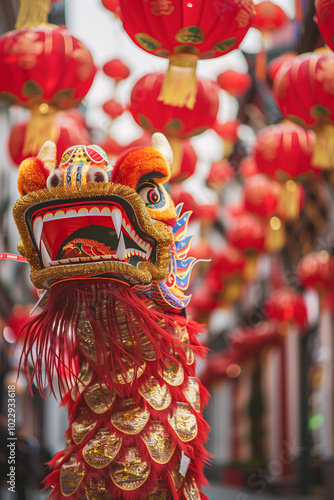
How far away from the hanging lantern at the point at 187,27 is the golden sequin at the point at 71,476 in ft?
6.08

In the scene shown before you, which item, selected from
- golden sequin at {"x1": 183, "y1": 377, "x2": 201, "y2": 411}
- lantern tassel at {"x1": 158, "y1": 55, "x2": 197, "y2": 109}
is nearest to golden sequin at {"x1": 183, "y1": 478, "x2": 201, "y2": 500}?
golden sequin at {"x1": 183, "y1": 377, "x2": 201, "y2": 411}

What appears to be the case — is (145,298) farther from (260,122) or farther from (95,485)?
(260,122)

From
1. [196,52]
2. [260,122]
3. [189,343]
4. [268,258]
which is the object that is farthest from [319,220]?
[189,343]

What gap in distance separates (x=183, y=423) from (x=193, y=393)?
0.14 meters

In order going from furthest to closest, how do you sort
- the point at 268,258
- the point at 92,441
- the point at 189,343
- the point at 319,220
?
the point at 268,258 → the point at 319,220 → the point at 189,343 → the point at 92,441

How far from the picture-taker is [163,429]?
91.9 inches

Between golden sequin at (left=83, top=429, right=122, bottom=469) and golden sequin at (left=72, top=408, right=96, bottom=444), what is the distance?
1.9 inches

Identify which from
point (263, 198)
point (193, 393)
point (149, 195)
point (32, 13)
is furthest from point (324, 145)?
point (263, 198)

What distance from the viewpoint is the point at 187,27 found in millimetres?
3193

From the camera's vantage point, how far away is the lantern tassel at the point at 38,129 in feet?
13.0

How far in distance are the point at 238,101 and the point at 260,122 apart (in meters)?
0.61

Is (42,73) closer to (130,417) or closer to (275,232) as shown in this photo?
(130,417)

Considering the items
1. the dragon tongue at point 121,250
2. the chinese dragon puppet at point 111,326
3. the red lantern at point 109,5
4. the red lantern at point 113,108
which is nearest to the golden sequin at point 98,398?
the chinese dragon puppet at point 111,326

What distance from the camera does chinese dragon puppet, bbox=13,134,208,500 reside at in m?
2.14
